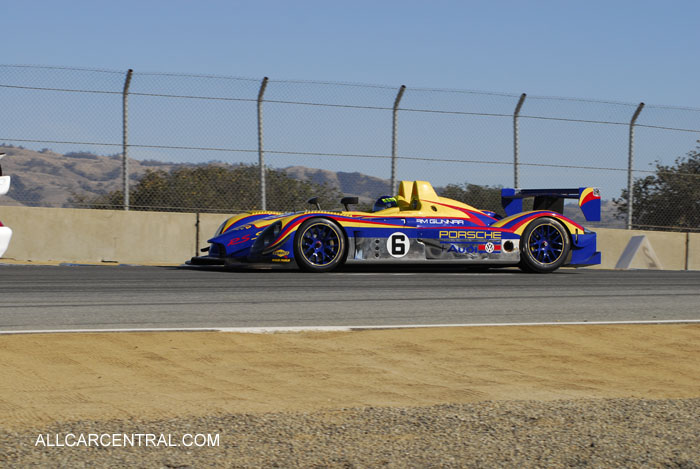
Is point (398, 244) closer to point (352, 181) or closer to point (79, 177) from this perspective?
point (352, 181)

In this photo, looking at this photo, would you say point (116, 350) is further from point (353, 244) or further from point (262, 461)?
point (353, 244)

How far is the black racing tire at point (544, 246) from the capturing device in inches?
511

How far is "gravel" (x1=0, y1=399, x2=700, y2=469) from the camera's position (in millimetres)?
3570

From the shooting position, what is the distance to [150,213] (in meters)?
14.6

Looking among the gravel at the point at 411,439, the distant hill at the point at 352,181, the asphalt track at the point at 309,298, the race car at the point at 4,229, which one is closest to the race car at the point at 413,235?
the asphalt track at the point at 309,298

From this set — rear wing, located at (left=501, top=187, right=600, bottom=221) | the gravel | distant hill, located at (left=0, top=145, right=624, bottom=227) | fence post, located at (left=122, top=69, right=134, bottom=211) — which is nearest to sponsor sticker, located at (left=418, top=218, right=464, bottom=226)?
rear wing, located at (left=501, top=187, right=600, bottom=221)

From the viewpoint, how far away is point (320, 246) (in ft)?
39.2

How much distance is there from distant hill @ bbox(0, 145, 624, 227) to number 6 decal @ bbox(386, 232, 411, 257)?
2.29 meters

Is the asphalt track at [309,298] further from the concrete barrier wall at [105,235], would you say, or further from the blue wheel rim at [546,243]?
the concrete barrier wall at [105,235]

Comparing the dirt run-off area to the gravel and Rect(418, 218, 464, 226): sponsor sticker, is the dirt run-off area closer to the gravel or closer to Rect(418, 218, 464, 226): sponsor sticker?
the gravel

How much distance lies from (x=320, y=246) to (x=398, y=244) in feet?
3.71

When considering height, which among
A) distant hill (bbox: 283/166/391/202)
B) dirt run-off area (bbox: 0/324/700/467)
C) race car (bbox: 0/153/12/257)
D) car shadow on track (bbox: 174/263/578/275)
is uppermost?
distant hill (bbox: 283/166/391/202)

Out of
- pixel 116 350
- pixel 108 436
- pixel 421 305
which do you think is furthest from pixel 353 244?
pixel 108 436

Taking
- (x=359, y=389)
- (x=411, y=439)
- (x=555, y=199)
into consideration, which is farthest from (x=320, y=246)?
(x=411, y=439)
